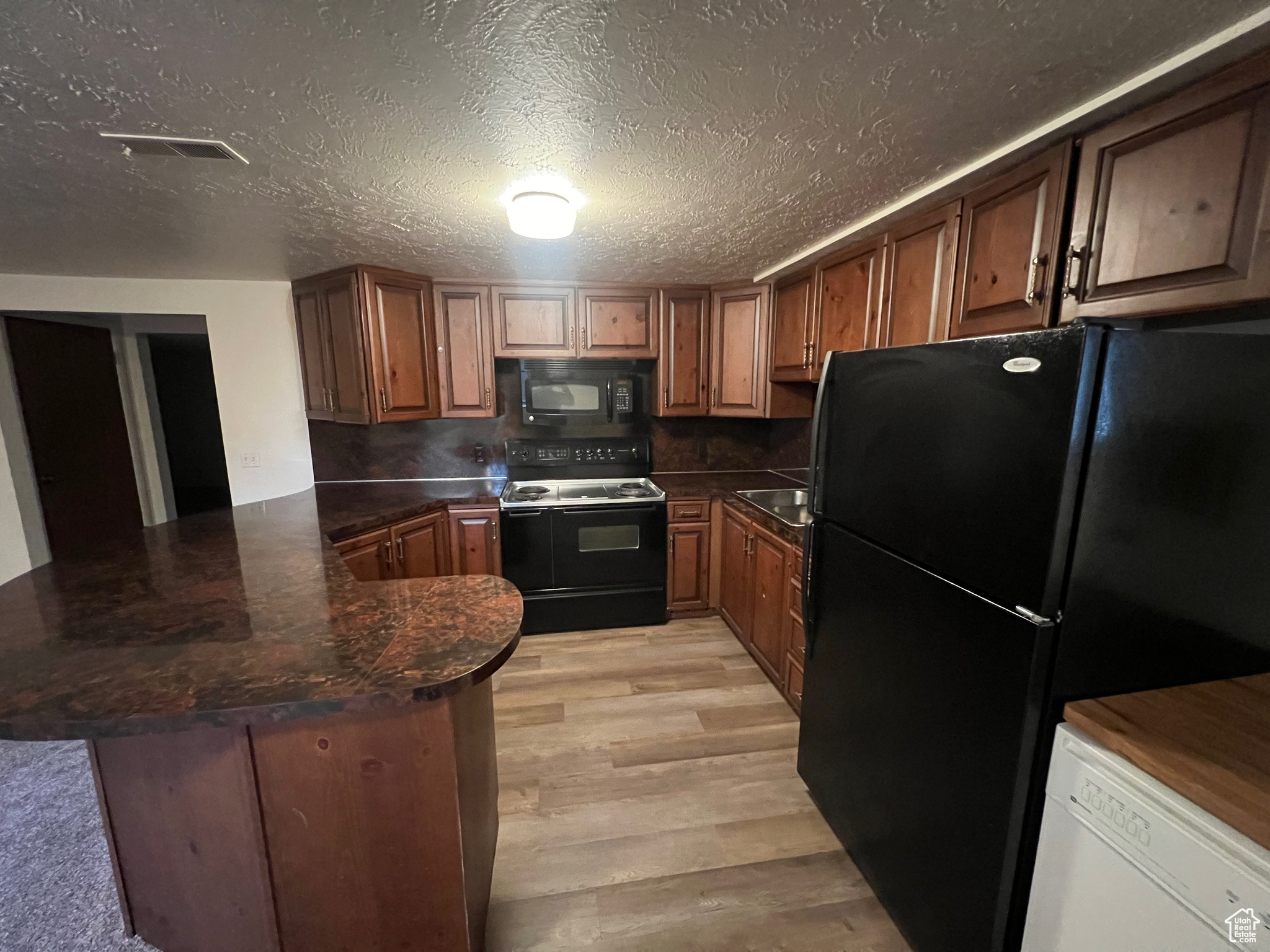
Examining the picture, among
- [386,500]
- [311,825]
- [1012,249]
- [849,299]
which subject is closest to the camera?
[311,825]

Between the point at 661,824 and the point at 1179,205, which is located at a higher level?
the point at 1179,205

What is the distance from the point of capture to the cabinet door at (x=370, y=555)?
7.57ft

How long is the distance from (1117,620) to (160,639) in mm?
2003

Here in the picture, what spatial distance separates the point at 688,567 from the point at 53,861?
2777mm

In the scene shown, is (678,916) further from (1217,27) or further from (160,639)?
(1217,27)

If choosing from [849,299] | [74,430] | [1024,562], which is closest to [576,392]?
[849,299]

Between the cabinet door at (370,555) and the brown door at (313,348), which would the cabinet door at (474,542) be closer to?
the cabinet door at (370,555)

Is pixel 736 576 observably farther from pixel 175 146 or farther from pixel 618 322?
pixel 175 146

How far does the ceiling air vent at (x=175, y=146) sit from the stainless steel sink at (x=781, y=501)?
2.35 m

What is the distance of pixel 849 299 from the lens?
2150mm

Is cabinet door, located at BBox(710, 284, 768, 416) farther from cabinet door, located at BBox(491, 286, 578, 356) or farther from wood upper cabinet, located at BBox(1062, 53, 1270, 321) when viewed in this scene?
wood upper cabinet, located at BBox(1062, 53, 1270, 321)

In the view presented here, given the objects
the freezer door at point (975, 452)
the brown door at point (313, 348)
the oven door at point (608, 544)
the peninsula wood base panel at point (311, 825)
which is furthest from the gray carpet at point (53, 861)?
the freezer door at point (975, 452)

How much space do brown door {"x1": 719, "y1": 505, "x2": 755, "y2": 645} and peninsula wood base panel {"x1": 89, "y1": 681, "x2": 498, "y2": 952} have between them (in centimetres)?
187

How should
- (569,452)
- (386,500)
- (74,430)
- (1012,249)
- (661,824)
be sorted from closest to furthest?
(1012,249), (661,824), (386,500), (74,430), (569,452)
